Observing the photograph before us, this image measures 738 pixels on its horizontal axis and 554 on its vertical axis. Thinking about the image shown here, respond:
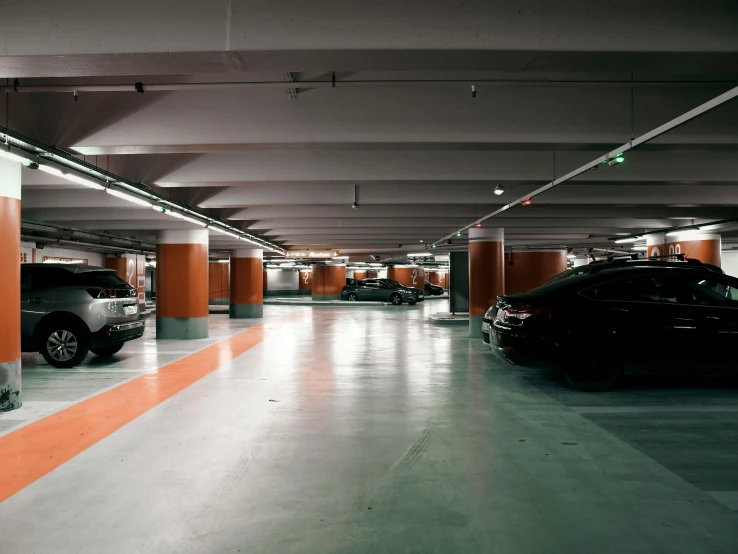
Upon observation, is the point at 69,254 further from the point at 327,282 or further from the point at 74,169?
the point at 327,282

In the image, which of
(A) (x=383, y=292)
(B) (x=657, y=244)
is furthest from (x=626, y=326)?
(A) (x=383, y=292)

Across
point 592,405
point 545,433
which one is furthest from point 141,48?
point 592,405

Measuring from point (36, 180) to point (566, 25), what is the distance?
778 centimetres

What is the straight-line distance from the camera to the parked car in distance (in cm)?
3028

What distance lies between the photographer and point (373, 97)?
6113mm

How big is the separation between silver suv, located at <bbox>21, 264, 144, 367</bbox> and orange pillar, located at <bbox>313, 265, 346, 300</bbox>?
105 ft

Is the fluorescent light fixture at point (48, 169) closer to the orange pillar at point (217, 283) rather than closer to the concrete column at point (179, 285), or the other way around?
the concrete column at point (179, 285)

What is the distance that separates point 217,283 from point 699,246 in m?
29.8

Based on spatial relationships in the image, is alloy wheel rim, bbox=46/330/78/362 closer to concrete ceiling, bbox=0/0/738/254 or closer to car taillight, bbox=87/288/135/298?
car taillight, bbox=87/288/135/298

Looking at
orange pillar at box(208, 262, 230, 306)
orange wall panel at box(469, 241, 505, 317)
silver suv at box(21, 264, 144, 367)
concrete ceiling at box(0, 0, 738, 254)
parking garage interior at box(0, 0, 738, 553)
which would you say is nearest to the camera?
parking garage interior at box(0, 0, 738, 553)

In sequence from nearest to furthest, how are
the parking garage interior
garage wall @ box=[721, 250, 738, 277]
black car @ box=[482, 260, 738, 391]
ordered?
the parking garage interior, black car @ box=[482, 260, 738, 391], garage wall @ box=[721, 250, 738, 277]

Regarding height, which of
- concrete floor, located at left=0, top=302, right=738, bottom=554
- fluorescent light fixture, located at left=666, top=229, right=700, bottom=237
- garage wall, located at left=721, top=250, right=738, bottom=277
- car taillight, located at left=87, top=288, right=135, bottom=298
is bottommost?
concrete floor, located at left=0, top=302, right=738, bottom=554

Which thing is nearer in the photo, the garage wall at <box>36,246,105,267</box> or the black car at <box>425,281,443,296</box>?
the garage wall at <box>36,246,105,267</box>

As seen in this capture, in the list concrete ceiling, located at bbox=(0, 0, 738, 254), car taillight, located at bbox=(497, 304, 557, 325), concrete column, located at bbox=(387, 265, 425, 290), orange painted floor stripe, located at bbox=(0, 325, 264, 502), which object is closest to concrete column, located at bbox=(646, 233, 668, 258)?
concrete ceiling, located at bbox=(0, 0, 738, 254)
